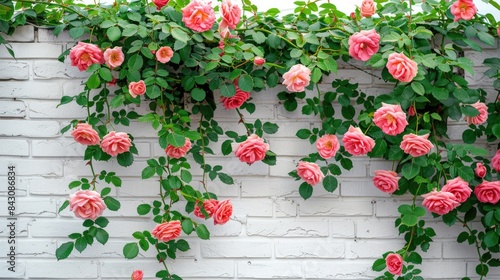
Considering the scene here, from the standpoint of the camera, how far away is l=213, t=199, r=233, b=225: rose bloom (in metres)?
1.89

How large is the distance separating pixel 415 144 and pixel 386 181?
17 centimetres

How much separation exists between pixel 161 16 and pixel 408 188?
1.03 meters

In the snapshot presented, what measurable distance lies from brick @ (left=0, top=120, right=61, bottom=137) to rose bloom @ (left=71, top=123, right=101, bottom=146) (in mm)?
186

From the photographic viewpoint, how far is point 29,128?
204cm

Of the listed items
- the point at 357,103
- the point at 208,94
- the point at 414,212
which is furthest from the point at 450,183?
the point at 208,94

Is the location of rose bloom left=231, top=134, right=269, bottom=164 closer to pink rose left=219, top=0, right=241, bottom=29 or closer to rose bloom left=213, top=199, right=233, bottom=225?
rose bloom left=213, top=199, right=233, bottom=225

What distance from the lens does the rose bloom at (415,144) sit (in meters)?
1.85

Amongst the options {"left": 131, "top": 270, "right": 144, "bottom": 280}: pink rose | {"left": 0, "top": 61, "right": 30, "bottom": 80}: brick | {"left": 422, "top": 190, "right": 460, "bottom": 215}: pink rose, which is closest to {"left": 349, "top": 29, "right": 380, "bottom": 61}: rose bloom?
{"left": 422, "top": 190, "right": 460, "bottom": 215}: pink rose

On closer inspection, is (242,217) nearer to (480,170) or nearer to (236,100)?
(236,100)

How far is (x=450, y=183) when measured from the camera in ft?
6.27

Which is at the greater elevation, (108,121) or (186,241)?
(108,121)

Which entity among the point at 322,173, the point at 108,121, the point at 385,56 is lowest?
the point at 322,173

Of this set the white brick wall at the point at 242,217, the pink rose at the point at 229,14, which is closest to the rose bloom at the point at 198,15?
the pink rose at the point at 229,14

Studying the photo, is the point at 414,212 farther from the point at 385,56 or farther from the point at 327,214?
the point at 385,56
